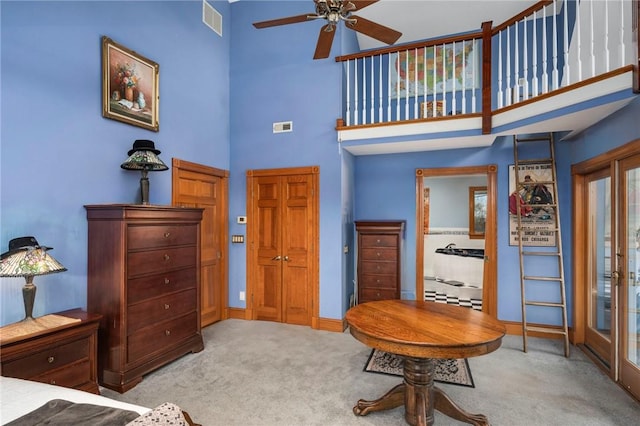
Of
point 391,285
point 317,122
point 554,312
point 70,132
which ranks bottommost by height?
point 554,312

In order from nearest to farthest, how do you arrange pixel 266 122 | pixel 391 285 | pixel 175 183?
pixel 175 183 → pixel 391 285 → pixel 266 122

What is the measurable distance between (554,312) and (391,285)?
6.52 feet

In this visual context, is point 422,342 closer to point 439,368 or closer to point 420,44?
point 439,368

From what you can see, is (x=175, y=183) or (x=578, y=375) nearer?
(x=578, y=375)

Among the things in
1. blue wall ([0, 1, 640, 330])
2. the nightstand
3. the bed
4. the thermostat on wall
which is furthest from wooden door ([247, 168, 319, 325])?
the bed

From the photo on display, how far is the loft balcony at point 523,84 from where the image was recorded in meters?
2.49

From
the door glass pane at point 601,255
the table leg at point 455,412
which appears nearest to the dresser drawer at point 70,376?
the table leg at point 455,412

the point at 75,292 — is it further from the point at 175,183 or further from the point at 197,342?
the point at 175,183

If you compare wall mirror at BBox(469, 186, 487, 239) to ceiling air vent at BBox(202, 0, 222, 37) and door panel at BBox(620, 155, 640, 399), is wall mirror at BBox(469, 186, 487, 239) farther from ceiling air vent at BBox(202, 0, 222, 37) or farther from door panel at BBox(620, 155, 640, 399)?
ceiling air vent at BBox(202, 0, 222, 37)

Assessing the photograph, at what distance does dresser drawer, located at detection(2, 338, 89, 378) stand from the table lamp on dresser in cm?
31

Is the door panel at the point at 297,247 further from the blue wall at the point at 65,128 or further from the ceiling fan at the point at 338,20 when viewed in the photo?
the ceiling fan at the point at 338,20

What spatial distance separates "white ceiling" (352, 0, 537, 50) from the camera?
14.4 ft

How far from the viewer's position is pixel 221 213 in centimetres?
458

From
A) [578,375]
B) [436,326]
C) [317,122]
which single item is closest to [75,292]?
[436,326]
